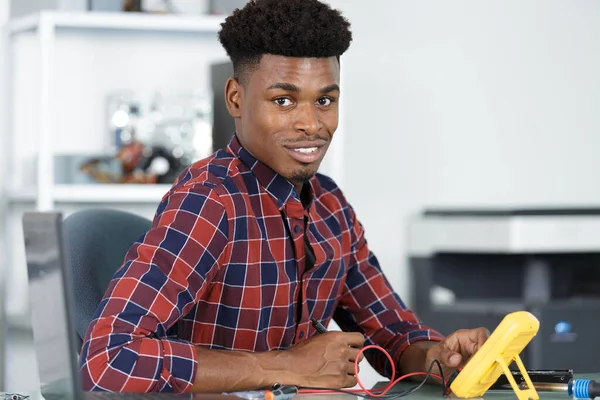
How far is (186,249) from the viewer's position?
130 centimetres

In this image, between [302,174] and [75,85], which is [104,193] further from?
[302,174]

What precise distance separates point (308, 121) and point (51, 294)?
1.97 ft

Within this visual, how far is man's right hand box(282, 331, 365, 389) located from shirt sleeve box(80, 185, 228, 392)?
0.45 ft

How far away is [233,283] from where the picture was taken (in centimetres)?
141

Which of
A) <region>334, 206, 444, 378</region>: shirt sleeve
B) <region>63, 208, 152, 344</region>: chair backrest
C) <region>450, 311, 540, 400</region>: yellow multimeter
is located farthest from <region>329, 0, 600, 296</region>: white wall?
<region>450, 311, 540, 400</region>: yellow multimeter

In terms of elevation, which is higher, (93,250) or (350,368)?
(93,250)

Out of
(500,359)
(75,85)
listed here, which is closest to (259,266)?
(500,359)

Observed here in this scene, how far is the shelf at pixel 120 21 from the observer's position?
2615 millimetres

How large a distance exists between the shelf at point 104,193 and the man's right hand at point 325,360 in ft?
4.58

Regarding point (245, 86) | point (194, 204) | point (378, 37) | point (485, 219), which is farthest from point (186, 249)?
point (378, 37)

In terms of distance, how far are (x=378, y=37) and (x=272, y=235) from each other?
79.4 inches

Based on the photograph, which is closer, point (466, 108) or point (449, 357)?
point (449, 357)

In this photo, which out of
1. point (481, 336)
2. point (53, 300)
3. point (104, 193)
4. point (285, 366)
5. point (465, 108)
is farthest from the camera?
point (465, 108)

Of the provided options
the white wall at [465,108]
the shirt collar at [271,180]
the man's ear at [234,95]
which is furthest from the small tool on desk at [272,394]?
the white wall at [465,108]
